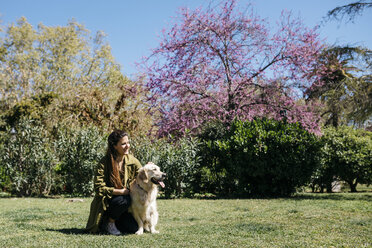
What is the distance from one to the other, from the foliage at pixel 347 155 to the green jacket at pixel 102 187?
9.59 meters

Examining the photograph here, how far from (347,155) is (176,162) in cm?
682

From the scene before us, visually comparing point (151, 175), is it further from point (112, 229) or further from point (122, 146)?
point (112, 229)

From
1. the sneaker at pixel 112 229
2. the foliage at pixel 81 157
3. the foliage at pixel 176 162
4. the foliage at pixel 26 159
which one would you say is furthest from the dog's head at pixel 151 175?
the foliage at pixel 26 159

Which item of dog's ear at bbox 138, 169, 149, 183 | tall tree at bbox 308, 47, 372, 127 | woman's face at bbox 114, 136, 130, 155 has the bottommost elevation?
dog's ear at bbox 138, 169, 149, 183

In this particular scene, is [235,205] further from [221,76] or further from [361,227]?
[221,76]

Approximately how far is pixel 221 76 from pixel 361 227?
869cm

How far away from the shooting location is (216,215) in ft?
25.1

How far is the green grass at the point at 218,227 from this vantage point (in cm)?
488

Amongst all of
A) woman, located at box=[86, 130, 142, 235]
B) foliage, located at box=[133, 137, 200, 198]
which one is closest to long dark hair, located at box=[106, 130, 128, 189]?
woman, located at box=[86, 130, 142, 235]

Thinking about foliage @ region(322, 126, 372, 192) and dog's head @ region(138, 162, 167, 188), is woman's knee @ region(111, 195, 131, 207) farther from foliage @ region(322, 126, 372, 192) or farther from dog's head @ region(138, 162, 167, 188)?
foliage @ region(322, 126, 372, 192)

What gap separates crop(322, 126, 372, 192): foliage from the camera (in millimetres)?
13352

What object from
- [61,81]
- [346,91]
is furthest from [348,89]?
[61,81]

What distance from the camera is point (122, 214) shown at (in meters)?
5.71

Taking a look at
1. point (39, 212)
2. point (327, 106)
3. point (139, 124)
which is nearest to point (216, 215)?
point (39, 212)
